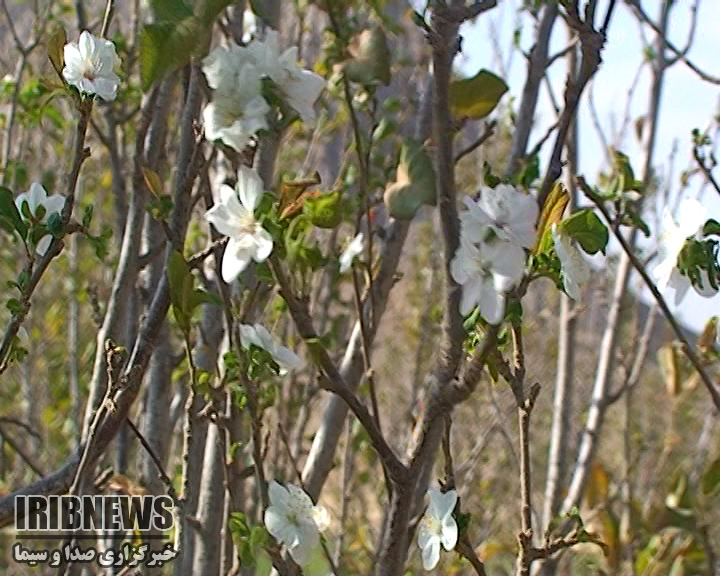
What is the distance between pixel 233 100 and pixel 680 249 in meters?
0.38

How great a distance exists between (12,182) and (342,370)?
648 millimetres

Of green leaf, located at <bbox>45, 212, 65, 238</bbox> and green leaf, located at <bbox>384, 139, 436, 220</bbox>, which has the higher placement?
green leaf, located at <bbox>45, 212, 65, 238</bbox>

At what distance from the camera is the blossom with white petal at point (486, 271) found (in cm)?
61

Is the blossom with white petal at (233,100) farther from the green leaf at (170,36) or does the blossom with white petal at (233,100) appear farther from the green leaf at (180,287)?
the green leaf at (180,287)

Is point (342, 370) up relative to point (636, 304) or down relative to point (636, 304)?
down

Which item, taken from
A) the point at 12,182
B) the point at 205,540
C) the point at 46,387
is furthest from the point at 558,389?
the point at 46,387

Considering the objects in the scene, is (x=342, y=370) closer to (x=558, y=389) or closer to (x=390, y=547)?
(x=390, y=547)

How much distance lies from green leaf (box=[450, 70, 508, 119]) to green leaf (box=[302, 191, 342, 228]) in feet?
0.41

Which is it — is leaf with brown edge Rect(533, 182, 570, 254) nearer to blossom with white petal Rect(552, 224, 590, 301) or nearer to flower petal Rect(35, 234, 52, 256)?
blossom with white petal Rect(552, 224, 590, 301)

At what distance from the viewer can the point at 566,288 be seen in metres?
0.66

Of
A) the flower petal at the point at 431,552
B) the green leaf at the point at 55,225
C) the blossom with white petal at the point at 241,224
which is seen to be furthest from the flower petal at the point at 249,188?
the flower petal at the point at 431,552

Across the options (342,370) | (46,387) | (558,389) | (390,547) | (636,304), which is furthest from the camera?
(46,387)

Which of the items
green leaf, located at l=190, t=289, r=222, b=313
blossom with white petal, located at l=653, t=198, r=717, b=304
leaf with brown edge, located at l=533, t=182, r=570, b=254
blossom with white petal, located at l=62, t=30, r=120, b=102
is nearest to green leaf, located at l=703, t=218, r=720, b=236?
blossom with white petal, located at l=653, t=198, r=717, b=304

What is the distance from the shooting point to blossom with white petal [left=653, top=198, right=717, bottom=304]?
80 centimetres
